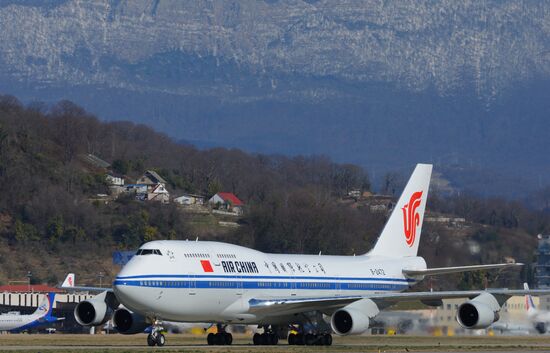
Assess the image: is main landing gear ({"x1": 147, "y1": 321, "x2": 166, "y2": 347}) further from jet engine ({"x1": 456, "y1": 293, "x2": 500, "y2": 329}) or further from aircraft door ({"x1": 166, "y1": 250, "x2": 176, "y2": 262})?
jet engine ({"x1": 456, "y1": 293, "x2": 500, "y2": 329})

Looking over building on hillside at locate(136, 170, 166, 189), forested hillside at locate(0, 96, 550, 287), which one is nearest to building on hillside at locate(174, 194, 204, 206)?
forested hillside at locate(0, 96, 550, 287)

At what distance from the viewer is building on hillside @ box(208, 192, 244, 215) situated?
6417 inches

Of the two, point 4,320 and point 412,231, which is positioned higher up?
point 412,231

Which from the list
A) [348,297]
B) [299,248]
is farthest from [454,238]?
[348,297]

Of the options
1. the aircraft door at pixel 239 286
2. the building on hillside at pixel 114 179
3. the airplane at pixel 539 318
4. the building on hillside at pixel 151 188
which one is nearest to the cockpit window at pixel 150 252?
the aircraft door at pixel 239 286

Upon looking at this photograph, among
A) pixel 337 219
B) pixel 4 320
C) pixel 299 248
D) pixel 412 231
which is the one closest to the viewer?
pixel 412 231

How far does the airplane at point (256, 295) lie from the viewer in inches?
2274

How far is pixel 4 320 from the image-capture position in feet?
294

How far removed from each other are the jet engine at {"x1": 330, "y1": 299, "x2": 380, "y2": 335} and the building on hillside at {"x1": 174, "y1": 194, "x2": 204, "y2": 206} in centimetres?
10343

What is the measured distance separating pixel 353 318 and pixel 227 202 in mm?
111902

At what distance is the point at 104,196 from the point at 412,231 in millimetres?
92869

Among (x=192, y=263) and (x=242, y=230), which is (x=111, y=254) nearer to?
(x=242, y=230)

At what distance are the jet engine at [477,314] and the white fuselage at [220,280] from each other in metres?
8.39

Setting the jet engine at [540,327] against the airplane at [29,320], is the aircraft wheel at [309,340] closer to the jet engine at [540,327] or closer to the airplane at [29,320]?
the jet engine at [540,327]
